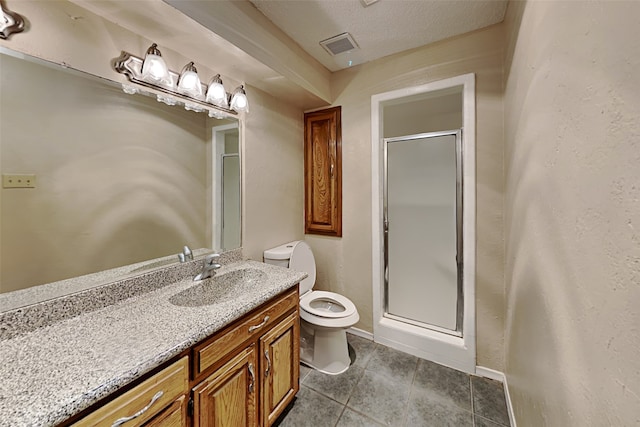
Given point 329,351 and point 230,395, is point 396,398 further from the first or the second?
point 230,395

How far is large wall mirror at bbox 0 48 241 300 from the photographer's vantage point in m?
0.91

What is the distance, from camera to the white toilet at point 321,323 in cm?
176

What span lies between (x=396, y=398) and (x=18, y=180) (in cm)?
226

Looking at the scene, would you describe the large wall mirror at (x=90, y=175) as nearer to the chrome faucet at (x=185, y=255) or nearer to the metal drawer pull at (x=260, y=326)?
the chrome faucet at (x=185, y=255)

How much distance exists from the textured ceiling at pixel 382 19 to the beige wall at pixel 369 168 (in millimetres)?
122

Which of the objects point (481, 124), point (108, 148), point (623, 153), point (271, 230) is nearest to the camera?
point (623, 153)

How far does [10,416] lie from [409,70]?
2598mm

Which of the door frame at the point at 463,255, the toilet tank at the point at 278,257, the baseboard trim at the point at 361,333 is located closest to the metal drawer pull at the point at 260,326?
the toilet tank at the point at 278,257

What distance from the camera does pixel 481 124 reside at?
1708 mm

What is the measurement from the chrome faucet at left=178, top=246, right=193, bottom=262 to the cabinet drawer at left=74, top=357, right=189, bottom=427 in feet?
2.31

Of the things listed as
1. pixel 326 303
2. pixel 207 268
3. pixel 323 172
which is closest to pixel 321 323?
pixel 326 303

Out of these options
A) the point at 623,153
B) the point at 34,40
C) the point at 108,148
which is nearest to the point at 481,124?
the point at 623,153

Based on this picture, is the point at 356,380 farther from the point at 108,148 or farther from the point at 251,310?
the point at 108,148

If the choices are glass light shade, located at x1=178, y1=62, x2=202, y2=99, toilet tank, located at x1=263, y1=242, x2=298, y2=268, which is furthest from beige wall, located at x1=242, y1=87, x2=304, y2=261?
glass light shade, located at x1=178, y1=62, x2=202, y2=99
